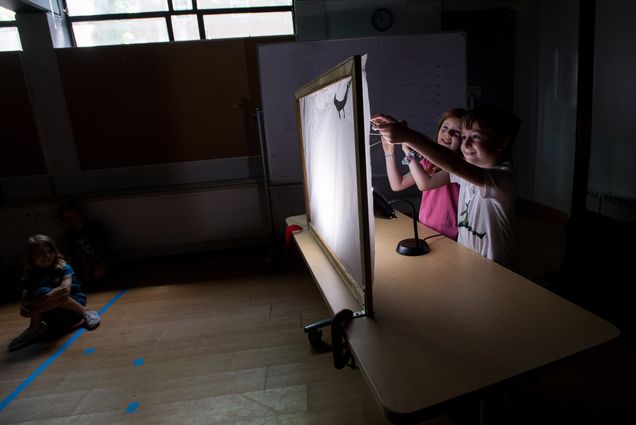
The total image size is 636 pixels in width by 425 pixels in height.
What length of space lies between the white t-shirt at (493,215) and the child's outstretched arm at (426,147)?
6cm

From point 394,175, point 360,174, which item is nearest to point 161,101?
point 394,175

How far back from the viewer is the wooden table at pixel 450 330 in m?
0.68

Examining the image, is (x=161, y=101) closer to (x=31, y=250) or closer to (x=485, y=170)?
(x=31, y=250)

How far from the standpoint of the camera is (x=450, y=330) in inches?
33.8

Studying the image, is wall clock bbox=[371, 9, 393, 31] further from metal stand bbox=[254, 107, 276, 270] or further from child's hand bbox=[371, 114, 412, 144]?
child's hand bbox=[371, 114, 412, 144]

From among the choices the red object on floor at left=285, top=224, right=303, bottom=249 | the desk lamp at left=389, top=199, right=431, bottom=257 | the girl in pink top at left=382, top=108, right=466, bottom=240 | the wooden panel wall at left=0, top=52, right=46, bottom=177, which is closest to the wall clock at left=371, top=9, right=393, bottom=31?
the girl in pink top at left=382, top=108, right=466, bottom=240

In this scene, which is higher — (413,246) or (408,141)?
(408,141)

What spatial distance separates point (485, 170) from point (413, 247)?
36cm

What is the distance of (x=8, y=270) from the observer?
3461mm

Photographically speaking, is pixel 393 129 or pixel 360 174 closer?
pixel 360 174

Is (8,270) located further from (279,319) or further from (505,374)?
(505,374)

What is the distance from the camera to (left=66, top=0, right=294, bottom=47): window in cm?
350

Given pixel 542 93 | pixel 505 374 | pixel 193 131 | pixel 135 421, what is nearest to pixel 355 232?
pixel 505 374

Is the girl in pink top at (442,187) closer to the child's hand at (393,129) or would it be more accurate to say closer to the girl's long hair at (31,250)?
the child's hand at (393,129)
